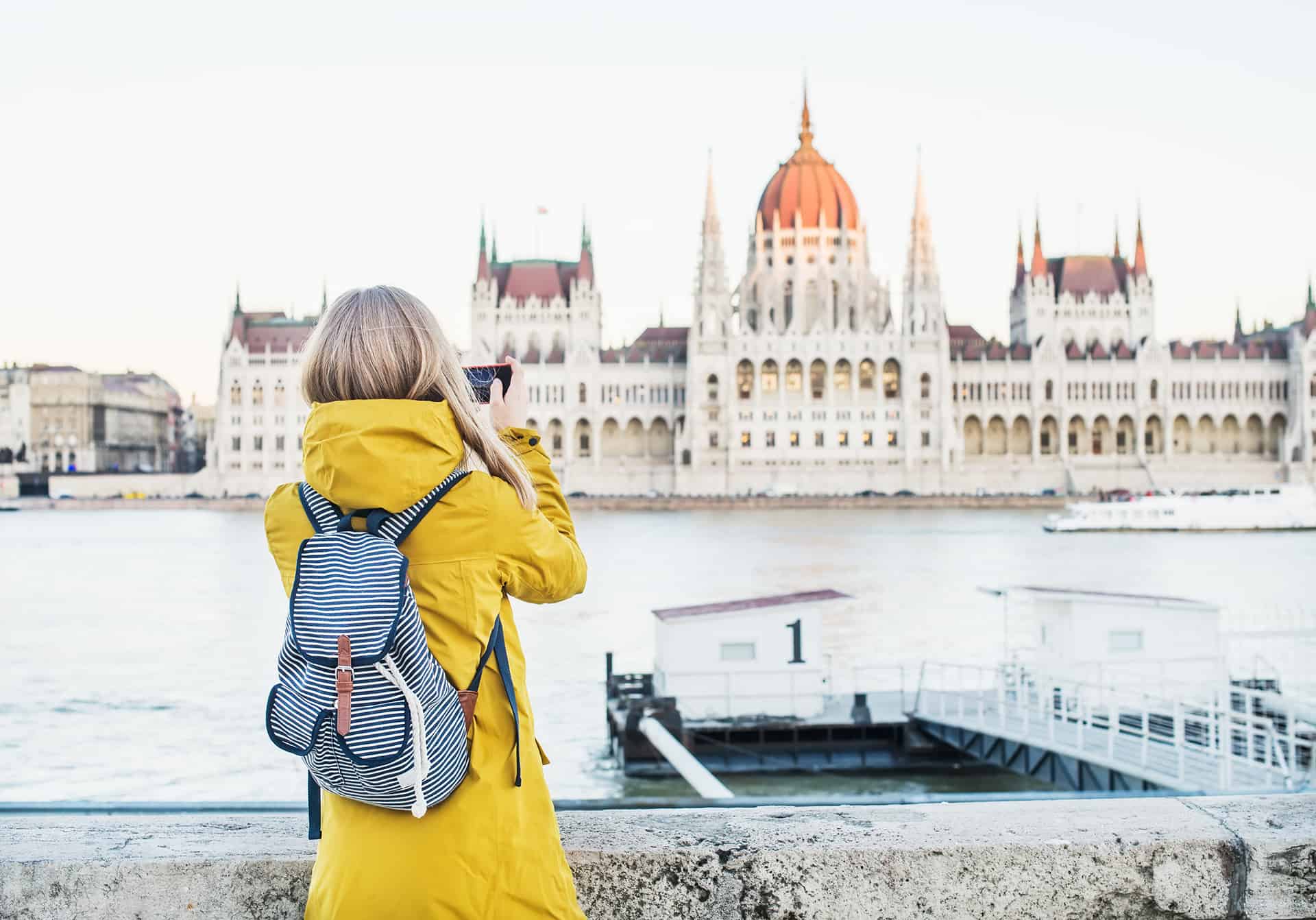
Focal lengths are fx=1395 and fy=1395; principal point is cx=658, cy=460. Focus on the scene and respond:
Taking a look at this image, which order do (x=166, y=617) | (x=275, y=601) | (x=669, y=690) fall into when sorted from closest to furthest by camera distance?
(x=669, y=690)
(x=166, y=617)
(x=275, y=601)

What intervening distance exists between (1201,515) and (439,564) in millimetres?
64365

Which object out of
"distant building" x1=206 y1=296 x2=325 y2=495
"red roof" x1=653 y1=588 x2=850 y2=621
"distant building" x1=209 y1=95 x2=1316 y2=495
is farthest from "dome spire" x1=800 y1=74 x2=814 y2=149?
"red roof" x1=653 y1=588 x2=850 y2=621

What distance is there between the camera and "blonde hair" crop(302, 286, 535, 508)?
2150 mm

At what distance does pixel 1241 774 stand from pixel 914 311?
71417 mm

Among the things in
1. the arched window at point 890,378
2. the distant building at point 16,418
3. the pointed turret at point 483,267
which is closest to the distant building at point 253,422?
the pointed turret at point 483,267

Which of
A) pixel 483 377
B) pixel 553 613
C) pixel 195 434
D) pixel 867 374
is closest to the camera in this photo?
pixel 483 377

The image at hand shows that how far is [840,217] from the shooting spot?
8656 centimetres

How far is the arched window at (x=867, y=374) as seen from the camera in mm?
80875

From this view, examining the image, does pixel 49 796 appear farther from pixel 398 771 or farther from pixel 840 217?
pixel 840 217

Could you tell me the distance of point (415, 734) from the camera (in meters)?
1.96

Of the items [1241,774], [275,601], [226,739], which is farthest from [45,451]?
[1241,774]

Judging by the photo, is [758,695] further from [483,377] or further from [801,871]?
[483,377]

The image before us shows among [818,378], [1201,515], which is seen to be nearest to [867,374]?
[818,378]

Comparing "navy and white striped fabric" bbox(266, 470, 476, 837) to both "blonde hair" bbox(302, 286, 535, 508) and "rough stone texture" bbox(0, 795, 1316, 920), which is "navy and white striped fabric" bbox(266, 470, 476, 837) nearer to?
"blonde hair" bbox(302, 286, 535, 508)
